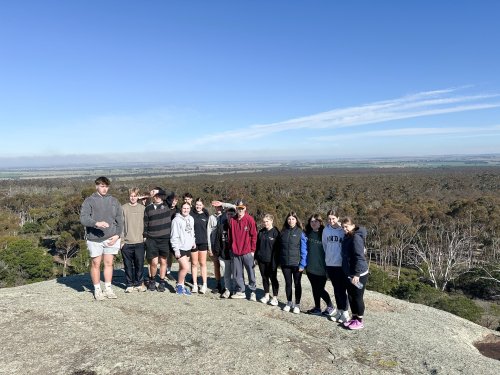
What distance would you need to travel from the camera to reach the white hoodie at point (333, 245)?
7422 millimetres

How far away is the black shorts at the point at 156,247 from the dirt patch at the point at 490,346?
23.1 ft

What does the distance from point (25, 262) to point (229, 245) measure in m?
30.6

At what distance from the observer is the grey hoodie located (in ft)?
24.6

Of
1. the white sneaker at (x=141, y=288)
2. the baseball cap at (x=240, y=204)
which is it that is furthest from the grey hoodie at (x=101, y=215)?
the baseball cap at (x=240, y=204)

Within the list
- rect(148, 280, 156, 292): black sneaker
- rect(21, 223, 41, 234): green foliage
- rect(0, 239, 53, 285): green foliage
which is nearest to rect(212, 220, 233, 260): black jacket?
rect(148, 280, 156, 292): black sneaker

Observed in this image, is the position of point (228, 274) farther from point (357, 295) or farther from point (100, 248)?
point (357, 295)

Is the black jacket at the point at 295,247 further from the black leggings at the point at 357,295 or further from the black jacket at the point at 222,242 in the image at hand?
the black jacket at the point at 222,242

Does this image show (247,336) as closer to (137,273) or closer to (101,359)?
(101,359)

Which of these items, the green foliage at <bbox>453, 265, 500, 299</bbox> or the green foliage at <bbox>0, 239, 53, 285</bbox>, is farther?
the green foliage at <bbox>453, 265, 500, 299</bbox>

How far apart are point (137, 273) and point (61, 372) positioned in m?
3.50

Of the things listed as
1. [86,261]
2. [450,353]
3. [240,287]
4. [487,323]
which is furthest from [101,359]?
[86,261]

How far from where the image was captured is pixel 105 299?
8148mm

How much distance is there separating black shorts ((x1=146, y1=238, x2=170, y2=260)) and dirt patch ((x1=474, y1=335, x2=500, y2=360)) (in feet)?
23.1

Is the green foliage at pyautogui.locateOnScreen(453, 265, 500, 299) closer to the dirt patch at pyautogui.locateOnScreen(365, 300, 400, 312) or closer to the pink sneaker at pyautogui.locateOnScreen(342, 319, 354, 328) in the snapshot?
the dirt patch at pyautogui.locateOnScreen(365, 300, 400, 312)
